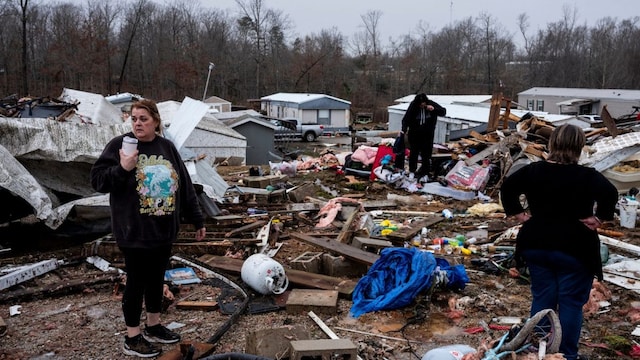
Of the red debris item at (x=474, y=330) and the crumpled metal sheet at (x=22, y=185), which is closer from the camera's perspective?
the red debris item at (x=474, y=330)

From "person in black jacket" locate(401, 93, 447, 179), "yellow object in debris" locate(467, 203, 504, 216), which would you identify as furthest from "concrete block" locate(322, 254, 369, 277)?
"person in black jacket" locate(401, 93, 447, 179)

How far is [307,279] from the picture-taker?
533cm

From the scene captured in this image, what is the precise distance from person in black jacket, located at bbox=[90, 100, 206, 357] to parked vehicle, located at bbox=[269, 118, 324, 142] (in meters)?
27.8

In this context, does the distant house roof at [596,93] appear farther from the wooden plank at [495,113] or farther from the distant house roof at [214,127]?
the distant house roof at [214,127]

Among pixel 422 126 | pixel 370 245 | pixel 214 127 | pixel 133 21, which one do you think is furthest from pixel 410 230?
pixel 133 21

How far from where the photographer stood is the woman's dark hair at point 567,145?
3135mm

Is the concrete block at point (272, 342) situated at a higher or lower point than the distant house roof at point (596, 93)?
lower

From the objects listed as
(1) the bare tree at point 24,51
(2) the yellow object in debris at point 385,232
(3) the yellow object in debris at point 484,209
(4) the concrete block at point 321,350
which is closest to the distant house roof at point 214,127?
(3) the yellow object in debris at point 484,209

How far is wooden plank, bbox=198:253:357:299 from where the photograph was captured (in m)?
5.14

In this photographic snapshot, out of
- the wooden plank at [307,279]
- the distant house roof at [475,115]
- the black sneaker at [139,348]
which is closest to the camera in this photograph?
the black sneaker at [139,348]

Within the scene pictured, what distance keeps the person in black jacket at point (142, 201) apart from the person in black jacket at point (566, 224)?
93.4 inches

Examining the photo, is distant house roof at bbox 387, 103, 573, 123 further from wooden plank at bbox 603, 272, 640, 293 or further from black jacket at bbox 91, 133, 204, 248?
black jacket at bbox 91, 133, 204, 248

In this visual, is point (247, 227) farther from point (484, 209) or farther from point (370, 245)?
point (484, 209)

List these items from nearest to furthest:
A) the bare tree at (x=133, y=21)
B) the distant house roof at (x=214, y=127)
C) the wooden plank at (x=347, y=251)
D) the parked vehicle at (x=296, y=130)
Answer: the wooden plank at (x=347, y=251)
the distant house roof at (x=214, y=127)
the parked vehicle at (x=296, y=130)
the bare tree at (x=133, y=21)
